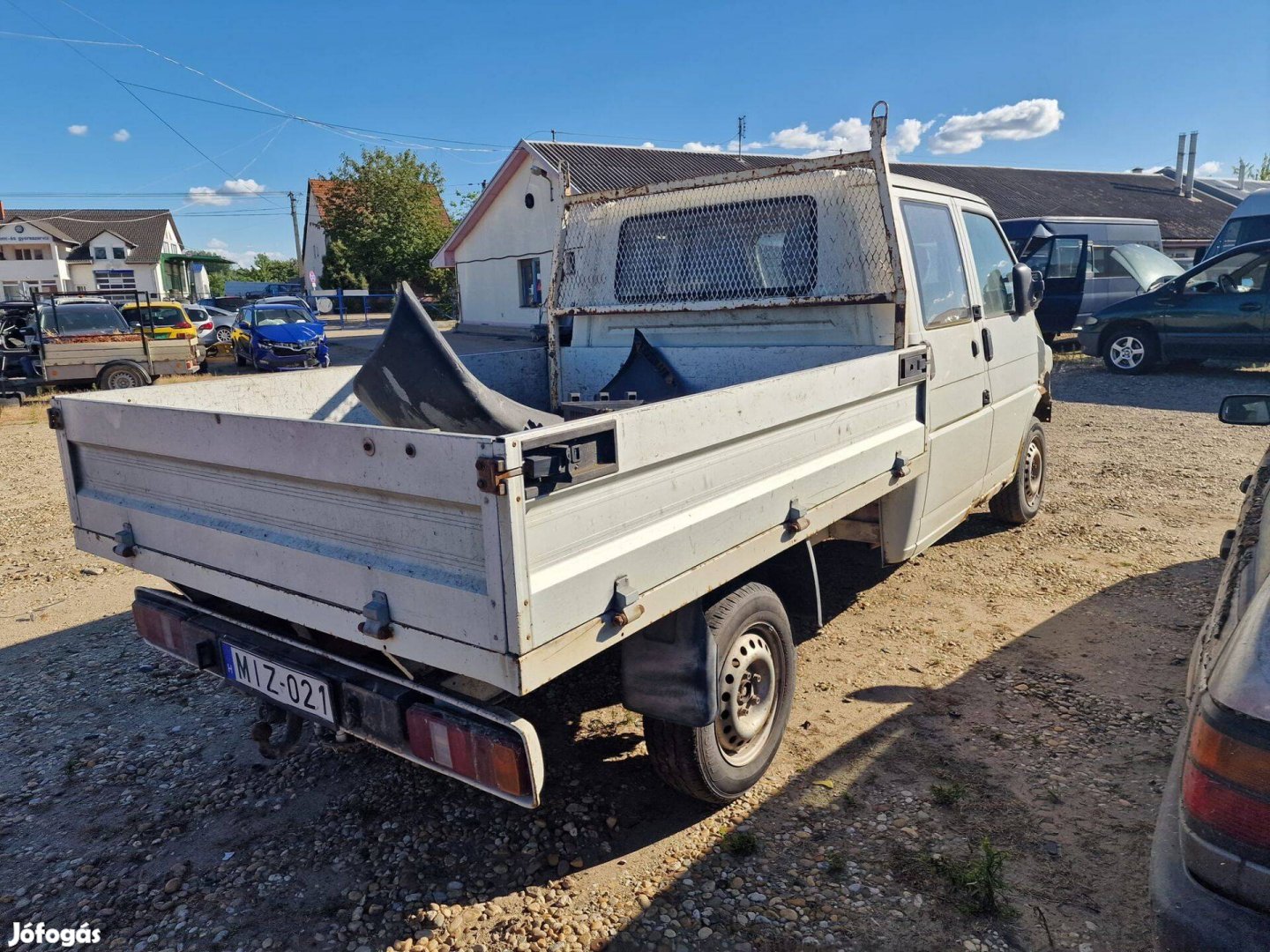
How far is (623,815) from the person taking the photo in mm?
3025

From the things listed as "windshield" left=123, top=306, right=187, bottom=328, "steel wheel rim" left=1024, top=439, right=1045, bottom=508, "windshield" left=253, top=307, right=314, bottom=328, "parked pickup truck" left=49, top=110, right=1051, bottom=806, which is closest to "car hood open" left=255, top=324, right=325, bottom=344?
"windshield" left=253, top=307, right=314, bottom=328

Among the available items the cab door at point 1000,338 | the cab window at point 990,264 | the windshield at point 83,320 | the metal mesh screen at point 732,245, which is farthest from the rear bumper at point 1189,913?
the windshield at point 83,320

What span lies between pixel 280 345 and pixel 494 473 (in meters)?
18.1

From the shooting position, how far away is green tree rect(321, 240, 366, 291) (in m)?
39.6

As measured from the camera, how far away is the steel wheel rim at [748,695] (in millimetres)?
2928

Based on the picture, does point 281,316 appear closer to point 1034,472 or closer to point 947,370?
point 1034,472

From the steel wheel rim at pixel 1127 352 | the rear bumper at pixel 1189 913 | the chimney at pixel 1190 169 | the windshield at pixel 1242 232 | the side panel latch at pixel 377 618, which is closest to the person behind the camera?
the rear bumper at pixel 1189 913

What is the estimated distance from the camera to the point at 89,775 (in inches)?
132

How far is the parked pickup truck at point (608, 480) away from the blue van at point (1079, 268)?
1123 cm

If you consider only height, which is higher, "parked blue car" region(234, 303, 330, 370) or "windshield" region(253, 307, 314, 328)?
"windshield" region(253, 307, 314, 328)

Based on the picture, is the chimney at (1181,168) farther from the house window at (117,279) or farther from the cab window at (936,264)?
the house window at (117,279)

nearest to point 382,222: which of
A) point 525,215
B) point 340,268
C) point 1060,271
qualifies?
point 340,268

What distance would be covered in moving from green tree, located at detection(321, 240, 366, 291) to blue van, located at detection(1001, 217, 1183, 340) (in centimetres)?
3052

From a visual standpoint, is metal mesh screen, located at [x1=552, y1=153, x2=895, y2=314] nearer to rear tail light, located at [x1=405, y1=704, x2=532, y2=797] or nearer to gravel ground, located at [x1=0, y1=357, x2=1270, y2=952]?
gravel ground, located at [x1=0, y1=357, x2=1270, y2=952]
